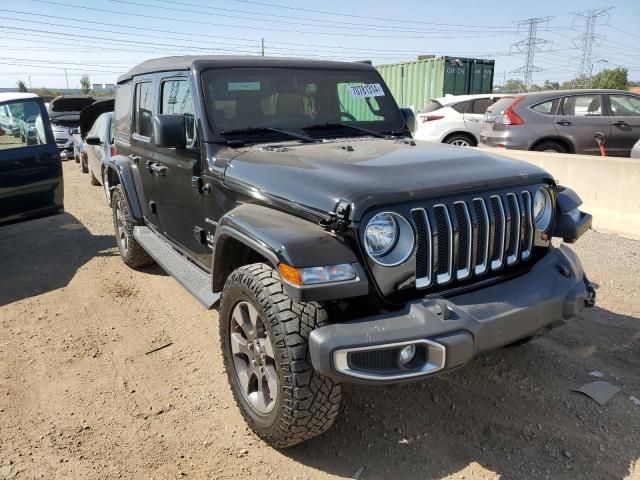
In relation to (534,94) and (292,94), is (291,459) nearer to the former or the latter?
(292,94)

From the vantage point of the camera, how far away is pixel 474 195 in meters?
2.60

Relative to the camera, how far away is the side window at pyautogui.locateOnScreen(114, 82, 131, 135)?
16.7 feet

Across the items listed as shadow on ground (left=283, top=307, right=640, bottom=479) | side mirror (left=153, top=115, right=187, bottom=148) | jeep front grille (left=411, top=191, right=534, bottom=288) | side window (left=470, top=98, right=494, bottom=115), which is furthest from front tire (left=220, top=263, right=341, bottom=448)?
side window (left=470, top=98, right=494, bottom=115)

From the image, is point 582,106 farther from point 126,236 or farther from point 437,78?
point 437,78

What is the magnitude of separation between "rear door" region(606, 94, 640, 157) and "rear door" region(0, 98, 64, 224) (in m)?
8.52

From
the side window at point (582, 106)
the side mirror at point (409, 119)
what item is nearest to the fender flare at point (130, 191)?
the side mirror at point (409, 119)

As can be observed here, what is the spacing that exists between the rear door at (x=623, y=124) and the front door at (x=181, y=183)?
7801 millimetres

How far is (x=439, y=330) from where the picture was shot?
2203 mm

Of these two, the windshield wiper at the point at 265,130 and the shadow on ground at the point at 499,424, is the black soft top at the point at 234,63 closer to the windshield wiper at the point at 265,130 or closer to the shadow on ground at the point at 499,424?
the windshield wiper at the point at 265,130

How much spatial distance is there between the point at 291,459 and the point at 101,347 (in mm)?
1939

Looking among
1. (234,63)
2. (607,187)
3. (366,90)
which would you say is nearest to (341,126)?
(366,90)

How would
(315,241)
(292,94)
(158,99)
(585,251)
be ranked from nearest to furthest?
(315,241)
(292,94)
(158,99)
(585,251)

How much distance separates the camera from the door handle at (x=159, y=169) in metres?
4.08

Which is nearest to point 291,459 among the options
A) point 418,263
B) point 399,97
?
point 418,263
